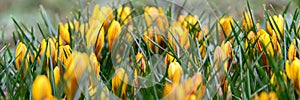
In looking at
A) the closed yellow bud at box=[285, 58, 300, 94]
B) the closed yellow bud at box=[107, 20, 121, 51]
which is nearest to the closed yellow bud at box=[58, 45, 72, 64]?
the closed yellow bud at box=[107, 20, 121, 51]

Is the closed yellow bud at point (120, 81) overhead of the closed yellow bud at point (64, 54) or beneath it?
beneath

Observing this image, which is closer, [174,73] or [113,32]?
[174,73]

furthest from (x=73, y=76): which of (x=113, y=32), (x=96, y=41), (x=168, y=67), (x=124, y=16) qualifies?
(x=124, y=16)

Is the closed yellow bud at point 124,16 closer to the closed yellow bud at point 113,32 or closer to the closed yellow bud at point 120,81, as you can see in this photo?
the closed yellow bud at point 113,32

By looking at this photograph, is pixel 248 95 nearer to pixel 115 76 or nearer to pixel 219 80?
pixel 219 80

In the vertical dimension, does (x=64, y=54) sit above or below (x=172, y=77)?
above

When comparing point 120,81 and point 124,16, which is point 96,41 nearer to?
point 120,81

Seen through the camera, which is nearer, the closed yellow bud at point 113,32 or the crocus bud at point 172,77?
the crocus bud at point 172,77

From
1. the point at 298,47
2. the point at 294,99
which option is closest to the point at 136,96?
the point at 294,99

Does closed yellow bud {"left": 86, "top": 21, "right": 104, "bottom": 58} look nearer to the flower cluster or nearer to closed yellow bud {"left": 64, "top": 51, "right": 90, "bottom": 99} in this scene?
the flower cluster

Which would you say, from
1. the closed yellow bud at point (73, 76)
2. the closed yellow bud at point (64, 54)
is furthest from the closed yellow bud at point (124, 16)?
the closed yellow bud at point (73, 76)
